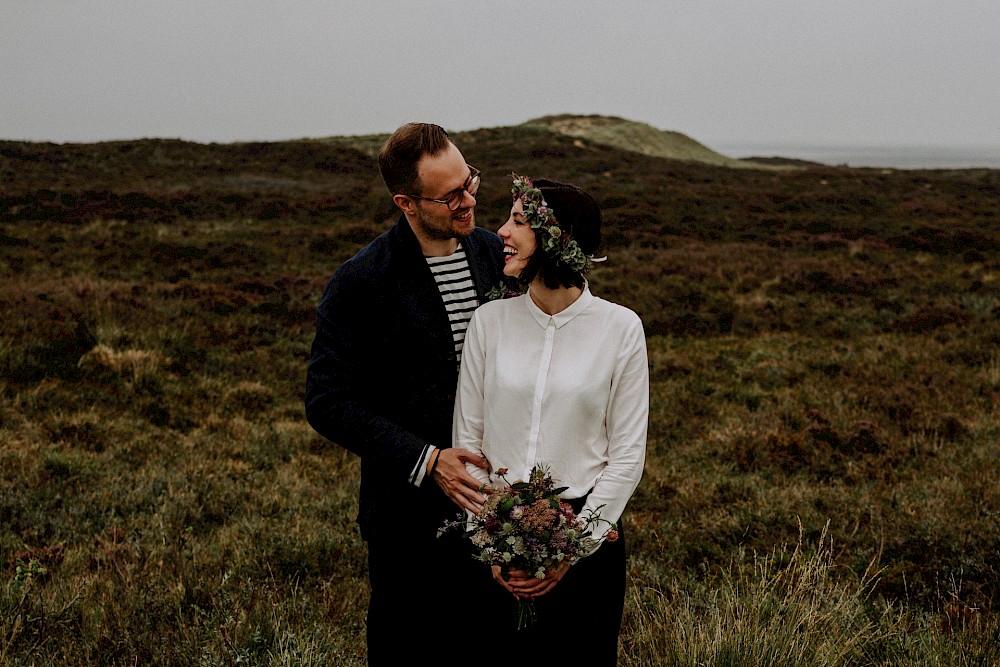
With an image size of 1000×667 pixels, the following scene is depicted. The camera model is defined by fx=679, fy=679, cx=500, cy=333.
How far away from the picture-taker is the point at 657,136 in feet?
188

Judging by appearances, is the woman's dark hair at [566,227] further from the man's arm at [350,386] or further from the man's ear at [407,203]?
the man's arm at [350,386]

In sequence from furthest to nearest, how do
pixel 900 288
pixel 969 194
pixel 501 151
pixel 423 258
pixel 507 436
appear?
1. pixel 501 151
2. pixel 969 194
3. pixel 900 288
4. pixel 423 258
5. pixel 507 436

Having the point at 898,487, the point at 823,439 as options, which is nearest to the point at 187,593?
the point at 898,487

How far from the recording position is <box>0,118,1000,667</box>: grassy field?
3.18 m

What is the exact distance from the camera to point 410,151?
2287 mm

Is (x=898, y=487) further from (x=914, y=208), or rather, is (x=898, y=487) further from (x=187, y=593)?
(x=914, y=208)

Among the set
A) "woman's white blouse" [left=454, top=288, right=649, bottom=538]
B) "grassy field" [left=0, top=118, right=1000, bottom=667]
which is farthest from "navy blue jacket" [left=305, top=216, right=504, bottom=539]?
"grassy field" [left=0, top=118, right=1000, bottom=667]

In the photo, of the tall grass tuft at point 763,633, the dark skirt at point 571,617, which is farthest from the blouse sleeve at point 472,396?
the tall grass tuft at point 763,633

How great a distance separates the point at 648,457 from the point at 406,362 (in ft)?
15.1

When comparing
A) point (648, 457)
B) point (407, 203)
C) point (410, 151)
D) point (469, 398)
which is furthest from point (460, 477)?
point (648, 457)

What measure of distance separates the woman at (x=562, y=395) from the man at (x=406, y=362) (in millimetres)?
207

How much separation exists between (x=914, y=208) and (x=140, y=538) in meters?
27.3

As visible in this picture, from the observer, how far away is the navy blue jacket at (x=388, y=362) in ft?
7.41

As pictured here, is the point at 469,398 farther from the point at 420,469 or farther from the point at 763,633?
the point at 763,633
